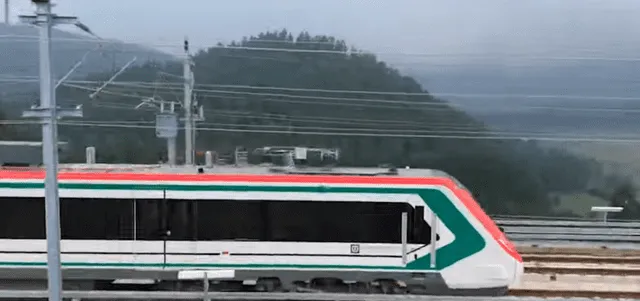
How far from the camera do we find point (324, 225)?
8.49 meters

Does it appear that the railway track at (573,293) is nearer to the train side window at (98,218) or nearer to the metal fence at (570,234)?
the metal fence at (570,234)

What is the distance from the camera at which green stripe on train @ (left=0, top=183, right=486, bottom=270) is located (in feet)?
27.6

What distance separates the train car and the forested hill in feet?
77.6

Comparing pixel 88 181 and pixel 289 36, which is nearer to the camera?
pixel 88 181

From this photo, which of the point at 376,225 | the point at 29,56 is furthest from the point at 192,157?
the point at 29,56

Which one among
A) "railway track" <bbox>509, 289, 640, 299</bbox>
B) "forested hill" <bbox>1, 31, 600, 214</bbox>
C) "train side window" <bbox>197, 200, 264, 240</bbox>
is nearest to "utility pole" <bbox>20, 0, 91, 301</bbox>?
"train side window" <bbox>197, 200, 264, 240</bbox>

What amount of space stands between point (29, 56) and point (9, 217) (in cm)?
2619

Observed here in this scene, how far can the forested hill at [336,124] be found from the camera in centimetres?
3366

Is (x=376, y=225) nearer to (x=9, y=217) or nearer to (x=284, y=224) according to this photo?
(x=284, y=224)

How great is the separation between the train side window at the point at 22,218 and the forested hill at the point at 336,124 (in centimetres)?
2364

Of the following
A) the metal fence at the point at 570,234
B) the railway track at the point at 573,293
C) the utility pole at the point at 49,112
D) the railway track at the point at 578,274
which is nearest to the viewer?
the utility pole at the point at 49,112

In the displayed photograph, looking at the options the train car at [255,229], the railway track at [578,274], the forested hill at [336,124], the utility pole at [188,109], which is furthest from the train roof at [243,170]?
the forested hill at [336,124]

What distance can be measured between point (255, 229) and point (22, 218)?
3.48m

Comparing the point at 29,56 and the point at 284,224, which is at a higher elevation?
the point at 29,56
